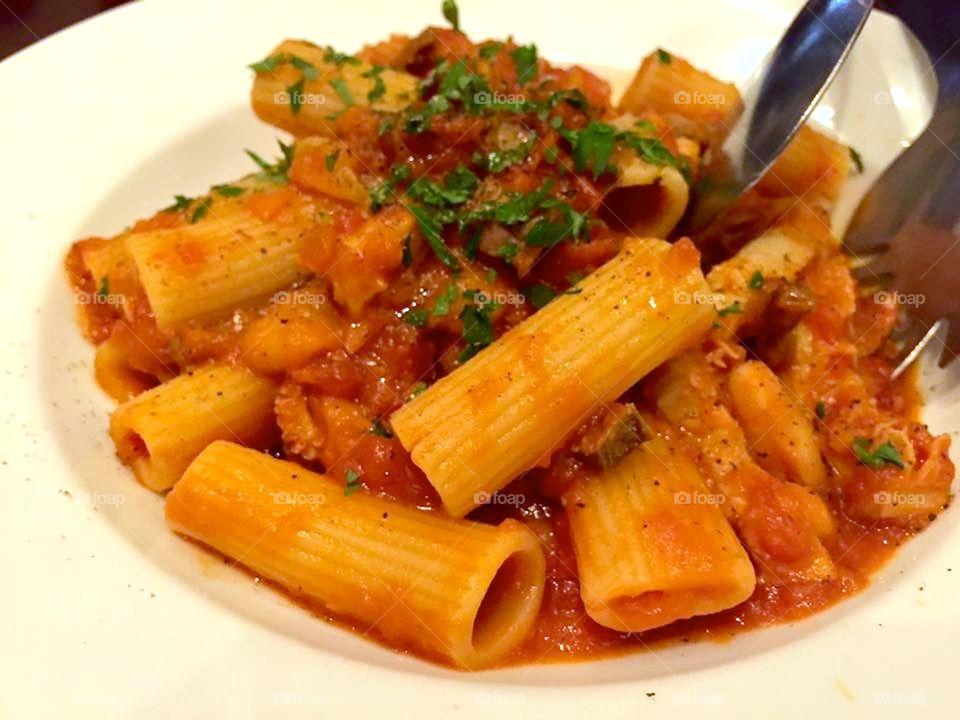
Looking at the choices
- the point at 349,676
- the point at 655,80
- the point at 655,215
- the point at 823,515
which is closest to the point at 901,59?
the point at 655,80

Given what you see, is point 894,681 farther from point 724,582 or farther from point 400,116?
point 400,116

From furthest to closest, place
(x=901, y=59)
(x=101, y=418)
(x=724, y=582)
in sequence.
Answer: (x=901, y=59) < (x=101, y=418) < (x=724, y=582)

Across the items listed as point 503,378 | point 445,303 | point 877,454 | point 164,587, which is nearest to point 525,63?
point 445,303

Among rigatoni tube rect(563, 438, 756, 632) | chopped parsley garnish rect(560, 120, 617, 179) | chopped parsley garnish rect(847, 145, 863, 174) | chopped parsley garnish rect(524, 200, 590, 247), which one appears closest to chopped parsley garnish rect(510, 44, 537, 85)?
chopped parsley garnish rect(560, 120, 617, 179)

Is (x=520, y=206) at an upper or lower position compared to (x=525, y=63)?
lower

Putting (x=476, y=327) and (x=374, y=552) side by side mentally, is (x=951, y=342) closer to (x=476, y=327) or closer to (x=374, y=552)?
(x=476, y=327)
